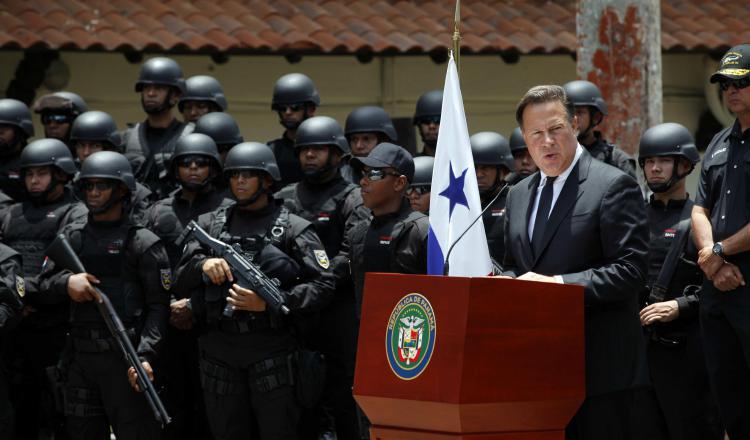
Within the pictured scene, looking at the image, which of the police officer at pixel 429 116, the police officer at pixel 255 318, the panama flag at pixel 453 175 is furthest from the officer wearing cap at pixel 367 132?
the panama flag at pixel 453 175

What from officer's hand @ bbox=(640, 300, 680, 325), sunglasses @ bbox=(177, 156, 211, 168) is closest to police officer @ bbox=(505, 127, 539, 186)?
officer's hand @ bbox=(640, 300, 680, 325)

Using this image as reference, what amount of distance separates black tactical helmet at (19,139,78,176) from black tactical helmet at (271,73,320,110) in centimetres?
160

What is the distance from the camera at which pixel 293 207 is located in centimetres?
816

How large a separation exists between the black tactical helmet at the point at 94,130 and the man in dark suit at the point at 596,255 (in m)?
4.70

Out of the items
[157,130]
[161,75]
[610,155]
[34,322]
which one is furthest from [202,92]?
[610,155]

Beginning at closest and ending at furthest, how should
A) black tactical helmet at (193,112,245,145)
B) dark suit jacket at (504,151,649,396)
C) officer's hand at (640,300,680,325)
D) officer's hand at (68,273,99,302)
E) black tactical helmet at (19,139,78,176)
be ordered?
dark suit jacket at (504,151,649,396) → officer's hand at (640,300,680,325) → officer's hand at (68,273,99,302) → black tactical helmet at (19,139,78,176) → black tactical helmet at (193,112,245,145)

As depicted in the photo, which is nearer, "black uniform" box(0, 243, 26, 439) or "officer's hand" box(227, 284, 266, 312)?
"officer's hand" box(227, 284, 266, 312)

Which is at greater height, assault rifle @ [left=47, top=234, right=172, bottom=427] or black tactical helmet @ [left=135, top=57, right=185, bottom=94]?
black tactical helmet @ [left=135, top=57, right=185, bottom=94]

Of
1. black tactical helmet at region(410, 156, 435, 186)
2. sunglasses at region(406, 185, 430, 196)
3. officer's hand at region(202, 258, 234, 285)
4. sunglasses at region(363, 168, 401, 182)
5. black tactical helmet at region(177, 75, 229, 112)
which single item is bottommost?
officer's hand at region(202, 258, 234, 285)

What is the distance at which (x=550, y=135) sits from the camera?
4.77 m

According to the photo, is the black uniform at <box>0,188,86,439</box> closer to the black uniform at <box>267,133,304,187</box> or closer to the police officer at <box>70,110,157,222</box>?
the police officer at <box>70,110,157,222</box>

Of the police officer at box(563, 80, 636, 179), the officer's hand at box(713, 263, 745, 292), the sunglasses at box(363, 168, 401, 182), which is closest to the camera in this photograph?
the officer's hand at box(713, 263, 745, 292)

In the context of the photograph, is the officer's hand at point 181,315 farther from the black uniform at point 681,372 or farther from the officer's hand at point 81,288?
the black uniform at point 681,372

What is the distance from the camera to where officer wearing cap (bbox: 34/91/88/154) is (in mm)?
9461
